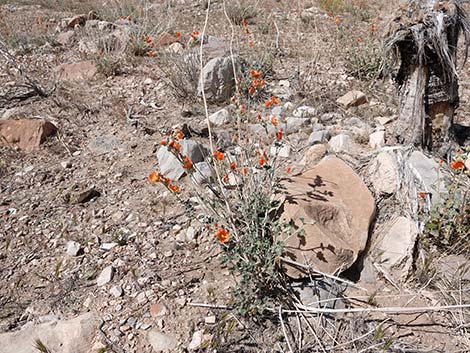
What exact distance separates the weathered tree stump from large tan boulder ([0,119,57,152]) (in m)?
2.98

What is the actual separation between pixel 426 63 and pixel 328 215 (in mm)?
1273

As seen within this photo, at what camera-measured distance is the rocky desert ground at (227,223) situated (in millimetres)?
1898

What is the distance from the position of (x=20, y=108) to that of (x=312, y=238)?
11.4 feet

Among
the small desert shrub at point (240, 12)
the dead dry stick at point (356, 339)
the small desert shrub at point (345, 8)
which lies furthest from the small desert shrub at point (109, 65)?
the small desert shrub at point (345, 8)

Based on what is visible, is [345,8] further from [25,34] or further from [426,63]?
[25,34]

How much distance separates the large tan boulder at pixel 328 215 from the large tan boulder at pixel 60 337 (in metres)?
1.07

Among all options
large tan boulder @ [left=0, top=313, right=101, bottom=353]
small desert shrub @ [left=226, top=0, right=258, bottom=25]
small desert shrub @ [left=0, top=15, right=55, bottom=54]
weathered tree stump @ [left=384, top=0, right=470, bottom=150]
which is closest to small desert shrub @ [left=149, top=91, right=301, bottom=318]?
large tan boulder @ [left=0, top=313, right=101, bottom=353]

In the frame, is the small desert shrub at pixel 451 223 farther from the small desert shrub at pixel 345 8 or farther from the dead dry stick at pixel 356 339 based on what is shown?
the small desert shrub at pixel 345 8

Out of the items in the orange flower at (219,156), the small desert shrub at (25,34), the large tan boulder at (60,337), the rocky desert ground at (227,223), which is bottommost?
the large tan boulder at (60,337)

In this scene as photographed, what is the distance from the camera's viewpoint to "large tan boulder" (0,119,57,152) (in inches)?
133

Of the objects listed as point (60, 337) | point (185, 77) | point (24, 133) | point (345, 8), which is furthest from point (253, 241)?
point (345, 8)

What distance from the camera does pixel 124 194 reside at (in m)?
2.82

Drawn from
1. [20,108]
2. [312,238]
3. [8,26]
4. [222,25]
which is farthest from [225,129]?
[8,26]

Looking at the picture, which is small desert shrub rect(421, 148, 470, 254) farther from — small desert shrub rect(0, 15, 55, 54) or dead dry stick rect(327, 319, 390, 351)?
small desert shrub rect(0, 15, 55, 54)
